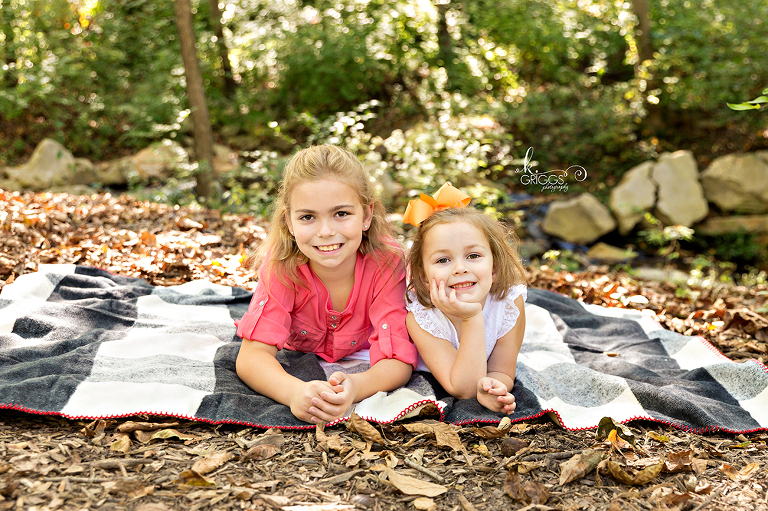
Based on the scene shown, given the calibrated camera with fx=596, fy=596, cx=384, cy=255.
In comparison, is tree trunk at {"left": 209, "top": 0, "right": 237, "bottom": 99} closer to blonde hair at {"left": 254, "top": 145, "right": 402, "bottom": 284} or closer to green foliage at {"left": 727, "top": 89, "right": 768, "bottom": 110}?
blonde hair at {"left": 254, "top": 145, "right": 402, "bottom": 284}

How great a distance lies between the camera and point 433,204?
2.42m

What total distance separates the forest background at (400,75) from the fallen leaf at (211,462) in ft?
20.0

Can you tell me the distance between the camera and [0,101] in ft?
30.0

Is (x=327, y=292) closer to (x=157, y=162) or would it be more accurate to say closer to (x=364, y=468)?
(x=364, y=468)

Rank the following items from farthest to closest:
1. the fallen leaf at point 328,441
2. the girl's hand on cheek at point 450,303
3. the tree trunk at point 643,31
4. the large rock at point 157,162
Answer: the tree trunk at point 643,31 < the large rock at point 157,162 < the girl's hand on cheek at point 450,303 < the fallen leaf at point 328,441

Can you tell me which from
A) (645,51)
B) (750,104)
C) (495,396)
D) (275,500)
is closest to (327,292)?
(495,396)

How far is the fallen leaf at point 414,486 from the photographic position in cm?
170

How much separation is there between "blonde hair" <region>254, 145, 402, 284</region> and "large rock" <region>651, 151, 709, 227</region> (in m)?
6.22

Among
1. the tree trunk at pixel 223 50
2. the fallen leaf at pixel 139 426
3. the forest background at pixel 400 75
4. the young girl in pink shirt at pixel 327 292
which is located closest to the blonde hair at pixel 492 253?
the young girl in pink shirt at pixel 327 292

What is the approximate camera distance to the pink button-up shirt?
A: 2393 mm

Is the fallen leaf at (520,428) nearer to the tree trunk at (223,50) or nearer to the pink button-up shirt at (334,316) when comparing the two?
the pink button-up shirt at (334,316)

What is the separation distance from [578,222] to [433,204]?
579cm

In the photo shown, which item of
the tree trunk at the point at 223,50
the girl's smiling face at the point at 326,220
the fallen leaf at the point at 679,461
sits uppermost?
the tree trunk at the point at 223,50

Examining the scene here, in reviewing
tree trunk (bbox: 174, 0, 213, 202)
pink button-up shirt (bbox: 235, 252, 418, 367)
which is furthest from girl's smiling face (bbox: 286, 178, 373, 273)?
tree trunk (bbox: 174, 0, 213, 202)
